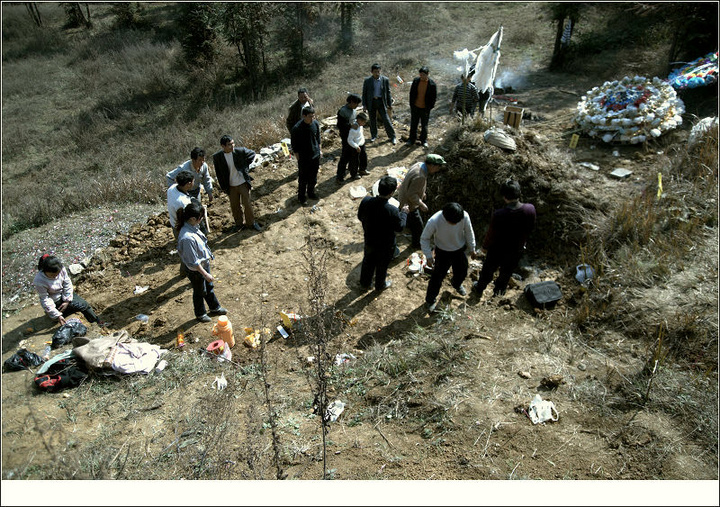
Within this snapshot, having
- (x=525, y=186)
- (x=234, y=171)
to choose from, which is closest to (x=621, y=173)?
(x=525, y=186)

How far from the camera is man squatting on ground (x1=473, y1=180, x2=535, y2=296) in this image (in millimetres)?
4492

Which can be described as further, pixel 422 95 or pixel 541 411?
pixel 422 95

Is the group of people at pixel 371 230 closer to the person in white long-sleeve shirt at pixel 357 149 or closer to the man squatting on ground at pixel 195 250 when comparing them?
the man squatting on ground at pixel 195 250

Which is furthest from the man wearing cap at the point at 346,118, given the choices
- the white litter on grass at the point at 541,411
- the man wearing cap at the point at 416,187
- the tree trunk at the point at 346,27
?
the tree trunk at the point at 346,27

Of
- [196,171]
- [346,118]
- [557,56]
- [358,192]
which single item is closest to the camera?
[196,171]

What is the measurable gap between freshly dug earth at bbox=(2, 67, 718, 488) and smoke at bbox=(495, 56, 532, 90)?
6.23 metres

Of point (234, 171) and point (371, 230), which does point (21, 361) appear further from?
point (371, 230)

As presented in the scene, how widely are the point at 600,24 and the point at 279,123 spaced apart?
12481 millimetres

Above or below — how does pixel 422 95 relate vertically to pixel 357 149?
above

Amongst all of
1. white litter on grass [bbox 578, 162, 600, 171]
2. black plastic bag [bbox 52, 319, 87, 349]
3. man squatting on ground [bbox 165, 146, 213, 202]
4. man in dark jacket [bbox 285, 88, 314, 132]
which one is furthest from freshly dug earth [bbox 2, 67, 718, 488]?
man in dark jacket [bbox 285, 88, 314, 132]

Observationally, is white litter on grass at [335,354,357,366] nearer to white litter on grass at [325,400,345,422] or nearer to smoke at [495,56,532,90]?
white litter on grass at [325,400,345,422]

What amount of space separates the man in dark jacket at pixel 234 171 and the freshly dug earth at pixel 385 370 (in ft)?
1.83

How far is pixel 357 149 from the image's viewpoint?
7.22m

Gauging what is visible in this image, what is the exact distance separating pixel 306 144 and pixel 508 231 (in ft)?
11.0
